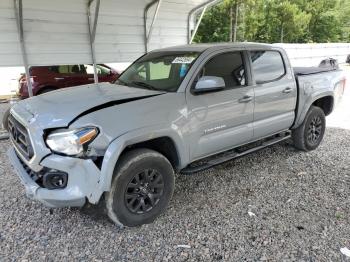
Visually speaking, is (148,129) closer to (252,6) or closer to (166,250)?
(166,250)

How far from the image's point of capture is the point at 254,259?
2.82 meters

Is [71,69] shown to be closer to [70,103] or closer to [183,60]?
[183,60]

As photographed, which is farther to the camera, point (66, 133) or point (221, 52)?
point (221, 52)

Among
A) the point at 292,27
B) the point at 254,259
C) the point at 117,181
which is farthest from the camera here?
the point at 292,27

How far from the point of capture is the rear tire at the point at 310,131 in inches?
207

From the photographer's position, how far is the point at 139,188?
3.26 metres

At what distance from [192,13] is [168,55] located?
590cm

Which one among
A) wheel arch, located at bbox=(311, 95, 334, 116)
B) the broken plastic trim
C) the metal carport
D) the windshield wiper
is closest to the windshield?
the windshield wiper

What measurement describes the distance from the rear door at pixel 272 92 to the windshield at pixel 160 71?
103 cm

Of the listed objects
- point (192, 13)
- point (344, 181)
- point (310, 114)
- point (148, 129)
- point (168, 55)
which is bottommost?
point (344, 181)

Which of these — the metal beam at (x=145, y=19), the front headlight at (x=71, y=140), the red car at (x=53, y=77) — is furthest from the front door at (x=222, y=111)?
the red car at (x=53, y=77)

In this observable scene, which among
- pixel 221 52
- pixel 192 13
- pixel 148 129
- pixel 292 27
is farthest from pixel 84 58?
pixel 292 27

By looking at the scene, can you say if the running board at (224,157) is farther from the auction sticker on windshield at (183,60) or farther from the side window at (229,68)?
the auction sticker on windshield at (183,60)

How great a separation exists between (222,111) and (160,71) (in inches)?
38.3
